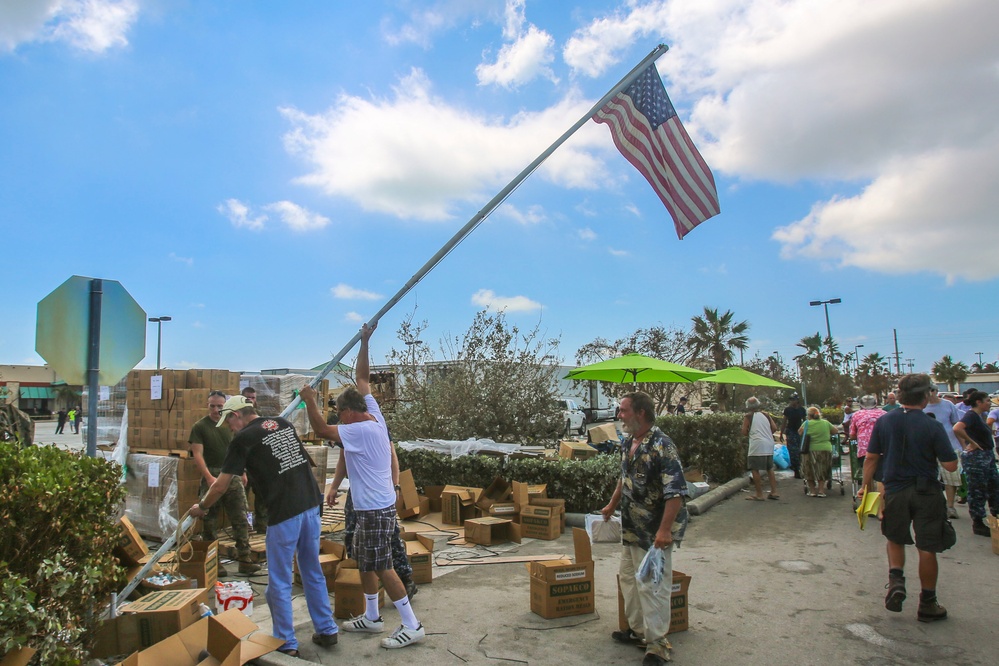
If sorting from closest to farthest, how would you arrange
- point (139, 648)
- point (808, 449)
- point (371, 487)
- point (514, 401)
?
point (139, 648), point (371, 487), point (808, 449), point (514, 401)

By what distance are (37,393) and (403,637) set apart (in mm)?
66401

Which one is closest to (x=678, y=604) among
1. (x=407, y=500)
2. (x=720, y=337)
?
(x=407, y=500)

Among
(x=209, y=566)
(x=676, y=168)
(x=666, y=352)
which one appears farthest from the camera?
(x=666, y=352)

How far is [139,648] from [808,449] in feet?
34.2

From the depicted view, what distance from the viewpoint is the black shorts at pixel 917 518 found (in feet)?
16.3

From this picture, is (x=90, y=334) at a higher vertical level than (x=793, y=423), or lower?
higher

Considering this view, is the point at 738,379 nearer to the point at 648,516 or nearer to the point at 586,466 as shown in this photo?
the point at 586,466

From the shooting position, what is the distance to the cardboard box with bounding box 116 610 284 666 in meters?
3.99

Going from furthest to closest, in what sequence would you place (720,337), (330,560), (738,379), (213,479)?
1. (720,337)
2. (738,379)
3. (213,479)
4. (330,560)

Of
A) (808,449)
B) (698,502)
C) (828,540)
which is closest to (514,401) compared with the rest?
(698,502)

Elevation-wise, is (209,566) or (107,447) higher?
(107,447)

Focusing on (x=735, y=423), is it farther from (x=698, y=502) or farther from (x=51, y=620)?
(x=51, y=620)

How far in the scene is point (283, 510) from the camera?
4.58 metres

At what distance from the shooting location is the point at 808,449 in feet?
37.4
